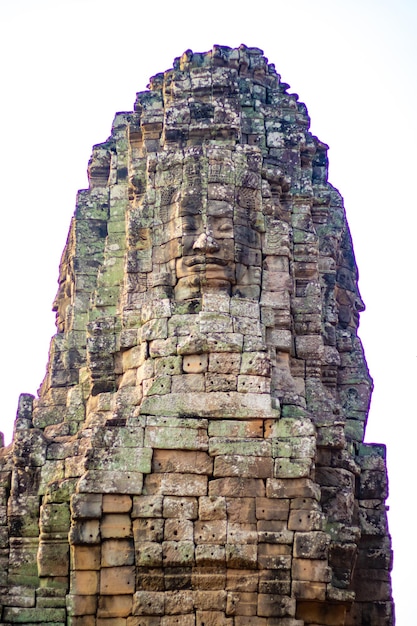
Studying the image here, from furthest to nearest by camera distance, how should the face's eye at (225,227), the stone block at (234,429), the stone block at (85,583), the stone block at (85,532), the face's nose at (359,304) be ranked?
the face's nose at (359,304) → the face's eye at (225,227) → the stone block at (234,429) → the stone block at (85,532) → the stone block at (85,583)

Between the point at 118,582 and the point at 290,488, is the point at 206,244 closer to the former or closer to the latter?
the point at 290,488

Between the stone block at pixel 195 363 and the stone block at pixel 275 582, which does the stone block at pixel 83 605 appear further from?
the stone block at pixel 195 363

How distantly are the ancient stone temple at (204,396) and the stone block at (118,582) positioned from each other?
0.03 m

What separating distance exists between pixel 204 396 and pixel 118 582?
3.13 meters

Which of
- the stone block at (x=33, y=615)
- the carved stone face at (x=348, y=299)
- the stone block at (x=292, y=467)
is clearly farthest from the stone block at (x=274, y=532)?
the carved stone face at (x=348, y=299)

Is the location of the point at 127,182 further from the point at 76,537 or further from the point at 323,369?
the point at 76,537

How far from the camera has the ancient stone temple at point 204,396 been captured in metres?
20.4

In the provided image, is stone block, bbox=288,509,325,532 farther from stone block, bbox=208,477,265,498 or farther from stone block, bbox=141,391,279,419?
stone block, bbox=141,391,279,419

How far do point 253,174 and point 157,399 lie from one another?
442 centimetres

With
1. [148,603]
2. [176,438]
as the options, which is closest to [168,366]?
[176,438]

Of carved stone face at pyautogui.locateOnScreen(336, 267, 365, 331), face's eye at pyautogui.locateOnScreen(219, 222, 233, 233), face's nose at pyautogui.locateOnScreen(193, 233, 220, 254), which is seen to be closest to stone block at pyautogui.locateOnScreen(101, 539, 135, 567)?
face's nose at pyautogui.locateOnScreen(193, 233, 220, 254)

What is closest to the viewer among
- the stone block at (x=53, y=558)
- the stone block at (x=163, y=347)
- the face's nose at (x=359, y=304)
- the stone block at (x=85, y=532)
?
the stone block at (x=85, y=532)

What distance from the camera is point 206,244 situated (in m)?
22.1

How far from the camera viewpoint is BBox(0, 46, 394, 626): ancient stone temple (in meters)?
20.4
